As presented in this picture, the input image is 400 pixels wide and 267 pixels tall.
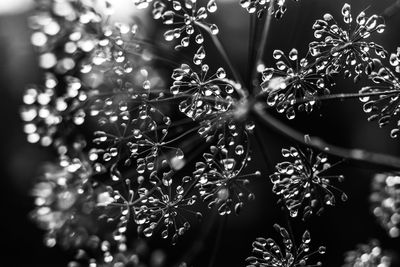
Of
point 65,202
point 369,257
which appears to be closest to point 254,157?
point 369,257

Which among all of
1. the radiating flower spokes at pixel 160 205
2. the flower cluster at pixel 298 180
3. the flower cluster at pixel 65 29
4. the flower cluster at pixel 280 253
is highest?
the flower cluster at pixel 65 29

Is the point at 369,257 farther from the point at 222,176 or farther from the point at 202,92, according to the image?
the point at 202,92

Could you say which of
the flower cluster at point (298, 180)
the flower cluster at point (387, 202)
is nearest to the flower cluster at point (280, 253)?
the flower cluster at point (298, 180)

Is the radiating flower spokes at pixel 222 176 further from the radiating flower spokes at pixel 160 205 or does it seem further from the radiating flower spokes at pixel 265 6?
the radiating flower spokes at pixel 265 6

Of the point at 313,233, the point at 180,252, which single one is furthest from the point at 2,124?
the point at 313,233

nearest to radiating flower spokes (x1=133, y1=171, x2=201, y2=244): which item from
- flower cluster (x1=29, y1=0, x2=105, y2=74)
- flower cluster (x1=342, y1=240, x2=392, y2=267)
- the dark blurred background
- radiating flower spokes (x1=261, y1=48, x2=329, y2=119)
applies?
radiating flower spokes (x1=261, y1=48, x2=329, y2=119)

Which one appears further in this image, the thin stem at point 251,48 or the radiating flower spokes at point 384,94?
the thin stem at point 251,48
